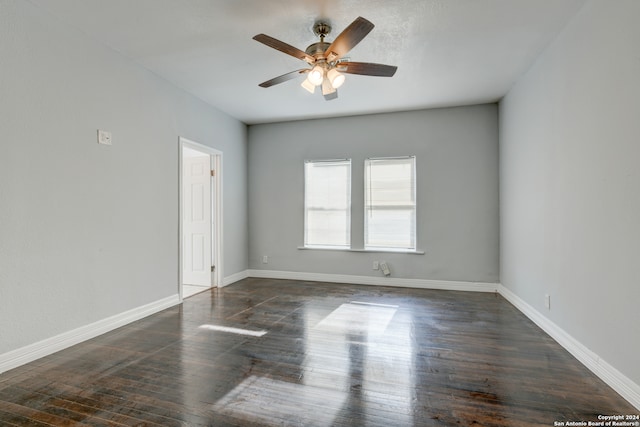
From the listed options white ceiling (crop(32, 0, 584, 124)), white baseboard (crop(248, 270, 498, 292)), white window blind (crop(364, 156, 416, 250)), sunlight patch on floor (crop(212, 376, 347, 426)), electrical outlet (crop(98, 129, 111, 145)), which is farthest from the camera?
white window blind (crop(364, 156, 416, 250))

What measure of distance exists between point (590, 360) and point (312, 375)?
2.01m

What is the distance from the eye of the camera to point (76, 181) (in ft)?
9.16

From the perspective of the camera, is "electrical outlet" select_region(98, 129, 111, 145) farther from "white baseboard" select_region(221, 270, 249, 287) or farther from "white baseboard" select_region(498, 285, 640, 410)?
"white baseboard" select_region(498, 285, 640, 410)

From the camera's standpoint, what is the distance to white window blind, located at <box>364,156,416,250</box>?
196 inches

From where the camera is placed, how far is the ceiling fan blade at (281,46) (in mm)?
2262

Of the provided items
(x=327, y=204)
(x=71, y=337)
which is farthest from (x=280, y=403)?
(x=327, y=204)

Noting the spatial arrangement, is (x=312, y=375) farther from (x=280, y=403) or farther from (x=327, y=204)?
(x=327, y=204)

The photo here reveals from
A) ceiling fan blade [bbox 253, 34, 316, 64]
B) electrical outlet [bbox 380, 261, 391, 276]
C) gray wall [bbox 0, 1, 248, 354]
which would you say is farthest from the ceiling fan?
electrical outlet [bbox 380, 261, 391, 276]

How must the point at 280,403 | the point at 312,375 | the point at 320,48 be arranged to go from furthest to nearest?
1. the point at 320,48
2. the point at 312,375
3. the point at 280,403

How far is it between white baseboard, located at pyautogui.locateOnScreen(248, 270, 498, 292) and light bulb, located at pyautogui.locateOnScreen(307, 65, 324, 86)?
10.8ft

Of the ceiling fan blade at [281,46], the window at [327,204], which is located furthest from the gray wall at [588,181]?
the window at [327,204]

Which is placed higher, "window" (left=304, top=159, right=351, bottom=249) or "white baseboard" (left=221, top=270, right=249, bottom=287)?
"window" (left=304, top=159, right=351, bottom=249)

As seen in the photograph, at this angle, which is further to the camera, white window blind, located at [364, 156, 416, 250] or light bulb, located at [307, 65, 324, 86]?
white window blind, located at [364, 156, 416, 250]

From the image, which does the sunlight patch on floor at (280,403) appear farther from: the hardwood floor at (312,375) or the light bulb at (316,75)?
the light bulb at (316,75)
